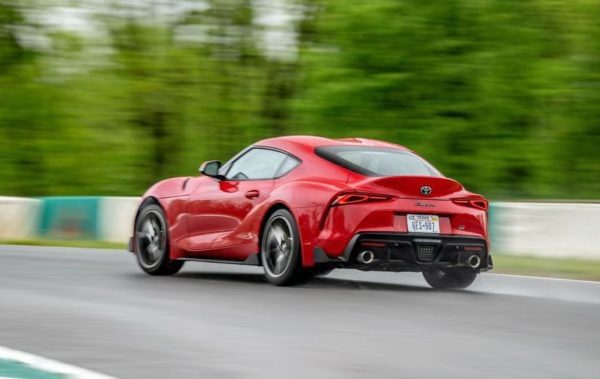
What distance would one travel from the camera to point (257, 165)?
1162 cm

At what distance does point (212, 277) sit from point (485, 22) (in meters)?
15.4

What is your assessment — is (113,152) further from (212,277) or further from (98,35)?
(212,277)

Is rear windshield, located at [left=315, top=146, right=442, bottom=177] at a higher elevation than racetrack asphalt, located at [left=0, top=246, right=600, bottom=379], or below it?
higher

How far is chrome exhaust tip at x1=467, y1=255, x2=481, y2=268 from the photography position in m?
10.9

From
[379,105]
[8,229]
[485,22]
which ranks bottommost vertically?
[8,229]

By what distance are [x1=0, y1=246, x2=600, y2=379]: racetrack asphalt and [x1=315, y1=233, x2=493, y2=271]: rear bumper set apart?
0.84 feet


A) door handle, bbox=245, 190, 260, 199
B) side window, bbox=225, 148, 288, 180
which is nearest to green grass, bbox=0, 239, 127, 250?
side window, bbox=225, 148, 288, 180

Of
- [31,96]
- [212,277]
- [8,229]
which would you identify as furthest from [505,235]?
[31,96]

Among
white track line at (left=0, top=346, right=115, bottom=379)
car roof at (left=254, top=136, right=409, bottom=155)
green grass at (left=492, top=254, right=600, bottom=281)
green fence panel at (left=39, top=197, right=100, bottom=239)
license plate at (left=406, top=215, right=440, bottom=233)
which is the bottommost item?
green fence panel at (left=39, top=197, right=100, bottom=239)

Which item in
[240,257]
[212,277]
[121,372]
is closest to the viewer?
[121,372]

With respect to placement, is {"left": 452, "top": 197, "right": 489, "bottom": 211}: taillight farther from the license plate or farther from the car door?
the car door

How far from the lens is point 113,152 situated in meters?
35.7

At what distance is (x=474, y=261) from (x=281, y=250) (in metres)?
1.68

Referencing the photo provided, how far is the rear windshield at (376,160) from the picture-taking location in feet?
35.6
